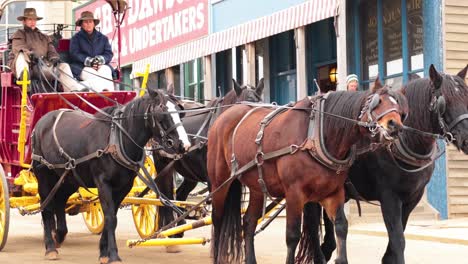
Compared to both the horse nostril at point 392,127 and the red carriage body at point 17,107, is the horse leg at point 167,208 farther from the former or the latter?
the horse nostril at point 392,127

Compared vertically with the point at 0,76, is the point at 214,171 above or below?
below

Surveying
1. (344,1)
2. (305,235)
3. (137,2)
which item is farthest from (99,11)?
(305,235)

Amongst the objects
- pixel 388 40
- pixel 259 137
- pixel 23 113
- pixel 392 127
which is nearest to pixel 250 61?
pixel 388 40

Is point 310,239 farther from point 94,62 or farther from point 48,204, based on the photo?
point 94,62

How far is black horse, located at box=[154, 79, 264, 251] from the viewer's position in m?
11.8

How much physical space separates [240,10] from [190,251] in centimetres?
1077

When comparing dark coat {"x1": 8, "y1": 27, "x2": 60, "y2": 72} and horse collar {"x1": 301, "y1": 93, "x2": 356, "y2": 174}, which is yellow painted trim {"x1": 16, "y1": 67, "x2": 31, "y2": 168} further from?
horse collar {"x1": 301, "y1": 93, "x2": 356, "y2": 174}

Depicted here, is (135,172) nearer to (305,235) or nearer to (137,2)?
(305,235)

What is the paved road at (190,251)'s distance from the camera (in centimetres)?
1214

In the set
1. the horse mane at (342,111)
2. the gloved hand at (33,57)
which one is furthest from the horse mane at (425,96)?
the gloved hand at (33,57)

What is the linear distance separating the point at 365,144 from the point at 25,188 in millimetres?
5864

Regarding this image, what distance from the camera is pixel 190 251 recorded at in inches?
513

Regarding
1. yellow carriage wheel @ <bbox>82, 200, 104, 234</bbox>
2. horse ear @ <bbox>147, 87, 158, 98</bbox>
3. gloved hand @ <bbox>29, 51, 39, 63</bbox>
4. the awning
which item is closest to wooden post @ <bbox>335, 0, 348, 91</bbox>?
the awning

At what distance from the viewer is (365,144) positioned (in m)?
8.92
